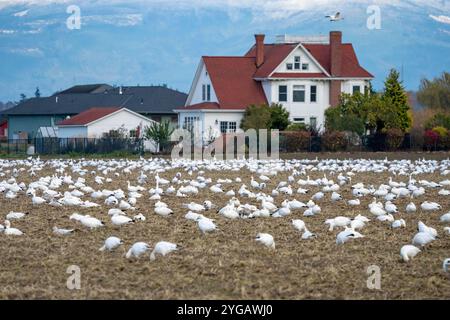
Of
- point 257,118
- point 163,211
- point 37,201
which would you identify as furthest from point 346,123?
point 163,211

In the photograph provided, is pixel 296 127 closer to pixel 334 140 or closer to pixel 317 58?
pixel 334 140

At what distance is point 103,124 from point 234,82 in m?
9.68

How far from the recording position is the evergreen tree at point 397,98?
5836 centimetres

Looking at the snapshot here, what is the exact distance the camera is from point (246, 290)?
472 inches

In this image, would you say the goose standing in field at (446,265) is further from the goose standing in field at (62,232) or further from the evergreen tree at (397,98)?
the evergreen tree at (397,98)

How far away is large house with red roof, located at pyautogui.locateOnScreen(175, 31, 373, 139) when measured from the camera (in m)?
61.2

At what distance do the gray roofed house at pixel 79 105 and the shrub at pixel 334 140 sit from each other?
2975 centimetres

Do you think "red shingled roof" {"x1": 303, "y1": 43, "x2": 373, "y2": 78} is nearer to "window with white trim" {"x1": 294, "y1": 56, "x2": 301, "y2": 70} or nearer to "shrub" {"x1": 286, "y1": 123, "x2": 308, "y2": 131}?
"window with white trim" {"x1": 294, "y1": 56, "x2": 301, "y2": 70}

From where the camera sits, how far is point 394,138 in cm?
5481

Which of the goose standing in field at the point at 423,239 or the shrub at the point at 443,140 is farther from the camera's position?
the shrub at the point at 443,140

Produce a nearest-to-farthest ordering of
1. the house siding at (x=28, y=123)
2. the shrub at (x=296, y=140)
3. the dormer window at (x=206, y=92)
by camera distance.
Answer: the shrub at (x=296, y=140), the dormer window at (x=206, y=92), the house siding at (x=28, y=123)

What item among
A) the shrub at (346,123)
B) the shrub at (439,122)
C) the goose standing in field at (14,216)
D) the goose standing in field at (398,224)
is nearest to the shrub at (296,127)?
the shrub at (346,123)

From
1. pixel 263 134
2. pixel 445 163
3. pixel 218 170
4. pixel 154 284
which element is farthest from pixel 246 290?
pixel 263 134

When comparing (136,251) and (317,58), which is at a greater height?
(317,58)
